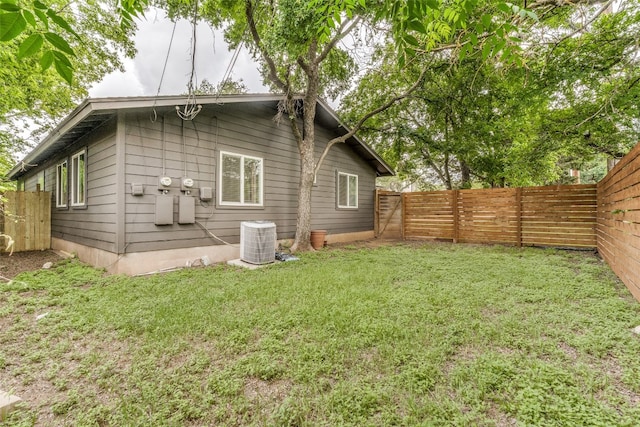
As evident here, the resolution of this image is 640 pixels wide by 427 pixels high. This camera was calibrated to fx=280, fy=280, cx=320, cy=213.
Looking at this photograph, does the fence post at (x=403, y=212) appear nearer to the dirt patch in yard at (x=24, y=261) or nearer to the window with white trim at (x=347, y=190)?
the window with white trim at (x=347, y=190)

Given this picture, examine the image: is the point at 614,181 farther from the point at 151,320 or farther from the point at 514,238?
the point at 151,320

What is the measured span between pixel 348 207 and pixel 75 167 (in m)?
7.46

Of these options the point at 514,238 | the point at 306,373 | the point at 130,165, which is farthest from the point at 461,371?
the point at 514,238

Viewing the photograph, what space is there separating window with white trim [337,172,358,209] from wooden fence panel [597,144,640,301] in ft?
20.5

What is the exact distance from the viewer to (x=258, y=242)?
18.4 feet

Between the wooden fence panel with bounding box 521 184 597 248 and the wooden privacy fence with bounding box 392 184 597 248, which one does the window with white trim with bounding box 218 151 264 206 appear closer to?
the wooden privacy fence with bounding box 392 184 597 248

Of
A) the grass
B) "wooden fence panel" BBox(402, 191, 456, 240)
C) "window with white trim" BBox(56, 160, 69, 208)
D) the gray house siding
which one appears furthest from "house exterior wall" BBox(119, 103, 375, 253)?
"window with white trim" BBox(56, 160, 69, 208)

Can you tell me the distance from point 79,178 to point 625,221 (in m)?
9.87

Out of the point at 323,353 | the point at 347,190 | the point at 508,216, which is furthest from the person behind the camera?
the point at 347,190

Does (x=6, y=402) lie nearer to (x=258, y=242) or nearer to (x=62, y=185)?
(x=258, y=242)

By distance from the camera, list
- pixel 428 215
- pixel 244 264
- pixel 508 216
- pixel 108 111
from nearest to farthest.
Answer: pixel 108 111 → pixel 244 264 → pixel 508 216 → pixel 428 215

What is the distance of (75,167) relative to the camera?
6551mm

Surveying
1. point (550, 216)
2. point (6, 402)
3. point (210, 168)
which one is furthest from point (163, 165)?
point (550, 216)

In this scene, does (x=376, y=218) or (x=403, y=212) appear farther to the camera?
(x=376, y=218)
